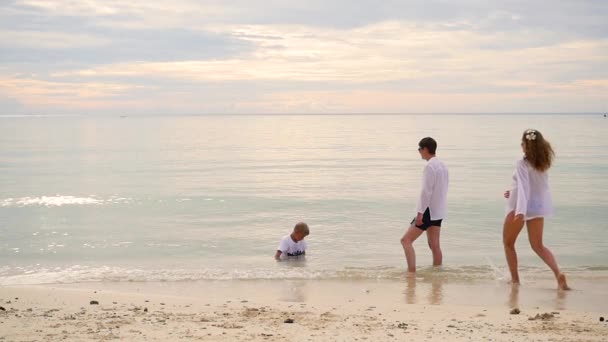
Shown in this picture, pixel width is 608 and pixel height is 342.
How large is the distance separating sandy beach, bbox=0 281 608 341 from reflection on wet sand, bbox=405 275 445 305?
4 centimetres

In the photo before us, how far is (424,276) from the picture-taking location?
9078 mm

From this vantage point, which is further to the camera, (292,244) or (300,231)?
(292,244)

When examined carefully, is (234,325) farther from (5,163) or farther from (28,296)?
(5,163)

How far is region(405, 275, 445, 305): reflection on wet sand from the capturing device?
7.62 metres

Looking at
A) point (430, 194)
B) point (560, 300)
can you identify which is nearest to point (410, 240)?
point (430, 194)

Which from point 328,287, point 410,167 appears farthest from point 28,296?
point 410,167

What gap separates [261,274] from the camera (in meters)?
9.16

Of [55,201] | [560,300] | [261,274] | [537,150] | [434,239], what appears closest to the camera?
[537,150]

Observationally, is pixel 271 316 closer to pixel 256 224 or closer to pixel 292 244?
pixel 292 244

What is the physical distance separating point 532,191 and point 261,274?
12.5ft

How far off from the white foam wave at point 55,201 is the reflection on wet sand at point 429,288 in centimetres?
1049

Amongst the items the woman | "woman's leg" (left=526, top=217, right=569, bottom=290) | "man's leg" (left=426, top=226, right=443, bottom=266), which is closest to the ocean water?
"man's leg" (left=426, top=226, right=443, bottom=266)

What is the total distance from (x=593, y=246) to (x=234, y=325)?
802 centimetres

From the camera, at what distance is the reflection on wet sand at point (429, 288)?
762 centimetres
